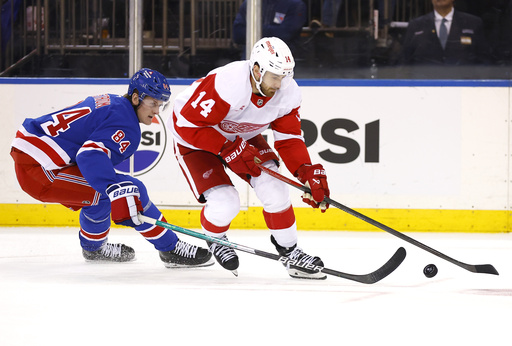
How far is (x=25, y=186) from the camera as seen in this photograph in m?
3.50

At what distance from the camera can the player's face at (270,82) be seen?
3.06 m

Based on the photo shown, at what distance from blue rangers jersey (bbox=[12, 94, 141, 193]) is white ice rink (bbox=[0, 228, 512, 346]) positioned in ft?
1.42

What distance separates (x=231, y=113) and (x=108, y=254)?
3.11 ft

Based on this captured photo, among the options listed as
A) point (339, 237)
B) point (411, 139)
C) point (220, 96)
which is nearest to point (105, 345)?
point (220, 96)

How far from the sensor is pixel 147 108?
134 inches

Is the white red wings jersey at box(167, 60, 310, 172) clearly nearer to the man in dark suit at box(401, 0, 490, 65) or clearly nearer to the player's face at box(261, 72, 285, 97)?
the player's face at box(261, 72, 285, 97)

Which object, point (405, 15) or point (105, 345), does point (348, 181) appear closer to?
point (405, 15)

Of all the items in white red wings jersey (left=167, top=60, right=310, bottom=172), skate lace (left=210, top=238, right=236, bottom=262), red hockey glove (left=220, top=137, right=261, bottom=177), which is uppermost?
white red wings jersey (left=167, top=60, right=310, bottom=172)

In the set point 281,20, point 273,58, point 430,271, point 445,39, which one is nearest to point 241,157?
point 273,58

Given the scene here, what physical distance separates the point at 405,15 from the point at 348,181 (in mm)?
1078

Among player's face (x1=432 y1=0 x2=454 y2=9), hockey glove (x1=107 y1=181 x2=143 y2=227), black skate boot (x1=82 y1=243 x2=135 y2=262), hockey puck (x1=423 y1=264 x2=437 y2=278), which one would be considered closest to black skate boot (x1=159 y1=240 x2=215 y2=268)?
black skate boot (x1=82 y1=243 x2=135 y2=262)

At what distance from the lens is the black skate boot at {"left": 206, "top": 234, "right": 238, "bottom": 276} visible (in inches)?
125

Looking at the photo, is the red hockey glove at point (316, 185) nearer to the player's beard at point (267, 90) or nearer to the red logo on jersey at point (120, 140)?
the player's beard at point (267, 90)

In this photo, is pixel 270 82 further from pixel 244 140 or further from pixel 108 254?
pixel 108 254
